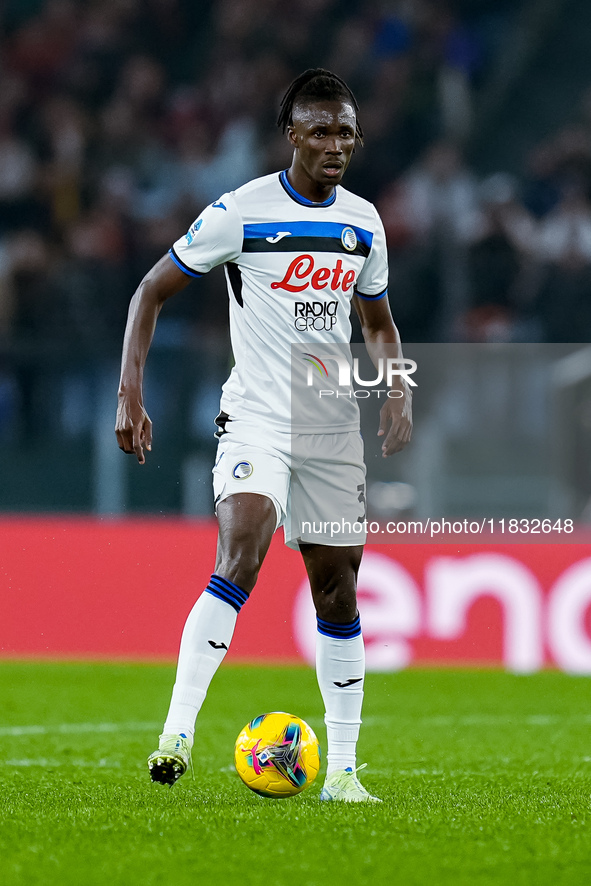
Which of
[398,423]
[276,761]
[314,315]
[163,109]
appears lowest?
[276,761]

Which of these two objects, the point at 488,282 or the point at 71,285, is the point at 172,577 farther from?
the point at 488,282

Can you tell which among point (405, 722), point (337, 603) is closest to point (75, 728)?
point (405, 722)

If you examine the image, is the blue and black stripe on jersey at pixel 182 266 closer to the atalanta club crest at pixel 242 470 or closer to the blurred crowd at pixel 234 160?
the atalanta club crest at pixel 242 470

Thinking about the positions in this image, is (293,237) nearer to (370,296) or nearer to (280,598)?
(370,296)

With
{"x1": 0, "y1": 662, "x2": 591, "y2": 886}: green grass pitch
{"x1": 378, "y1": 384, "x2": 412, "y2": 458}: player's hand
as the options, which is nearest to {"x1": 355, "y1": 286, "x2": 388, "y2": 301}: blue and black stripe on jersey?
{"x1": 378, "y1": 384, "x2": 412, "y2": 458}: player's hand

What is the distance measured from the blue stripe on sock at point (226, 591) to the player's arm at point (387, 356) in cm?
82

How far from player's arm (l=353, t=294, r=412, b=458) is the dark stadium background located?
3.37 metres

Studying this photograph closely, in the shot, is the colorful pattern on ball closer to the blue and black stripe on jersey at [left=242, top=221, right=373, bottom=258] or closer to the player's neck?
the blue and black stripe on jersey at [left=242, top=221, right=373, bottom=258]

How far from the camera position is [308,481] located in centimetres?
413

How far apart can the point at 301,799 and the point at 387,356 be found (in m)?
1.49

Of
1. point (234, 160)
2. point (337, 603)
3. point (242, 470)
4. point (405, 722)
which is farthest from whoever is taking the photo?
point (234, 160)

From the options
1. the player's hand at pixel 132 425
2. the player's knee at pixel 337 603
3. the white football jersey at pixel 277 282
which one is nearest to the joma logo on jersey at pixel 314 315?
the white football jersey at pixel 277 282

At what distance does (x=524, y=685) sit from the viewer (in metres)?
7.54

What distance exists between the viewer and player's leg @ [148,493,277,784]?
3.79m
